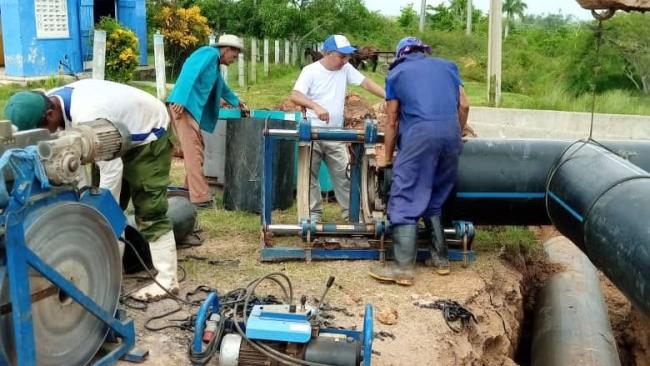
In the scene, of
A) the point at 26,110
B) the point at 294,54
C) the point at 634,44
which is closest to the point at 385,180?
the point at 26,110

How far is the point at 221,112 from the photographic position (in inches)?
299

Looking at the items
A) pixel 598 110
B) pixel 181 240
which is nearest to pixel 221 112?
pixel 181 240

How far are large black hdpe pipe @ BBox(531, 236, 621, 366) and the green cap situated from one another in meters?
3.79

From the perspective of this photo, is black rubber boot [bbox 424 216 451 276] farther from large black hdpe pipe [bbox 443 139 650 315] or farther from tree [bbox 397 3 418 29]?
tree [bbox 397 3 418 29]

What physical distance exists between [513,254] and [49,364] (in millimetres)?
4264

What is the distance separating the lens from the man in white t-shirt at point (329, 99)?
259 inches

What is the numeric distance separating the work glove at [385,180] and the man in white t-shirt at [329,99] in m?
0.76

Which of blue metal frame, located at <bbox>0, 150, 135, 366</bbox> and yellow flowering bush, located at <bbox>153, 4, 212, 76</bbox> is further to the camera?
yellow flowering bush, located at <bbox>153, 4, 212, 76</bbox>

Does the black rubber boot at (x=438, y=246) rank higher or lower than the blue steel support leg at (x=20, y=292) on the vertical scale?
lower

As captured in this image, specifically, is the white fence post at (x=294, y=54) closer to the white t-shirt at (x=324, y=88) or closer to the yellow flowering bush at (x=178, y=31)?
the yellow flowering bush at (x=178, y=31)

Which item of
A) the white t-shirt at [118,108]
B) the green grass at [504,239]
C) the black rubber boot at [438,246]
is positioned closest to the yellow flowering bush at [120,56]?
the green grass at [504,239]

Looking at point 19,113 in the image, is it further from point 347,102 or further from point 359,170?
point 347,102

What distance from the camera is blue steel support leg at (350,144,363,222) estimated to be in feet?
20.2

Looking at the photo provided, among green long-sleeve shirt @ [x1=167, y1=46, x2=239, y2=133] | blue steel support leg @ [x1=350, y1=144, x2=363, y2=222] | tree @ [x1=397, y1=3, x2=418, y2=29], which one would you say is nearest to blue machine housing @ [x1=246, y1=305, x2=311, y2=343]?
blue steel support leg @ [x1=350, y1=144, x2=363, y2=222]
